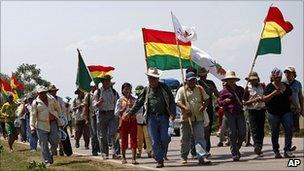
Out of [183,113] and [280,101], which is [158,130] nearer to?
[183,113]

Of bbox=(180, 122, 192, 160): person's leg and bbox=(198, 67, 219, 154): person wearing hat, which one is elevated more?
bbox=(198, 67, 219, 154): person wearing hat

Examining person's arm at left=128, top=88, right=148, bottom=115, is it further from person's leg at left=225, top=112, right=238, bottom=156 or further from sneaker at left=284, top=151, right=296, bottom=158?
sneaker at left=284, top=151, right=296, bottom=158

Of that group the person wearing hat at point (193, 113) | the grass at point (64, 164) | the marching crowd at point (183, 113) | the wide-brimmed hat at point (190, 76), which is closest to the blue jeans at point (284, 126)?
the marching crowd at point (183, 113)

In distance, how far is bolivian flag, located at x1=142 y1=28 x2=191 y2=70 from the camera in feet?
50.7

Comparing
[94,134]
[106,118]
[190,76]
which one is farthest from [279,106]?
[94,134]

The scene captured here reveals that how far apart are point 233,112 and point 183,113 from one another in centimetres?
113

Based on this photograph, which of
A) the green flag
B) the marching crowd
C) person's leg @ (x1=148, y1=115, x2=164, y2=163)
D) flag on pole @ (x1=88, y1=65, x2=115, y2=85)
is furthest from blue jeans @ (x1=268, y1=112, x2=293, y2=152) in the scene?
the green flag

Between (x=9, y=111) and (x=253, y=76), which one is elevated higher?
(x=253, y=76)

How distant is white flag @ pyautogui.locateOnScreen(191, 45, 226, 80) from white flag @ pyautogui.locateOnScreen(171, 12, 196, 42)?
725mm

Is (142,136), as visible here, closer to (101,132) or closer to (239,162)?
(101,132)

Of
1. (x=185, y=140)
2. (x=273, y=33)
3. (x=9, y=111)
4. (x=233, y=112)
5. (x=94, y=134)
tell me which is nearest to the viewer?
(x=185, y=140)

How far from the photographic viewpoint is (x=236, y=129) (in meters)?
13.1

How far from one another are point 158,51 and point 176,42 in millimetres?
547

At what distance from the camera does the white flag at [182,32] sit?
1501 centimetres
